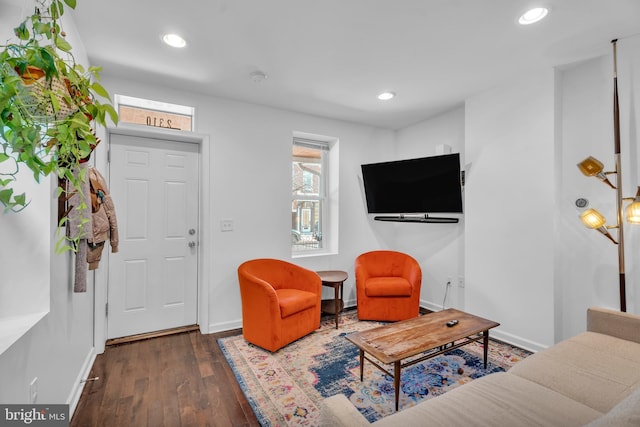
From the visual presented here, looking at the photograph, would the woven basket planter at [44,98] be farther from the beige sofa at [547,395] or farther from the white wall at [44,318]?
the beige sofa at [547,395]

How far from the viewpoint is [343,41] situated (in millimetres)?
2248

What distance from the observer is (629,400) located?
856 mm

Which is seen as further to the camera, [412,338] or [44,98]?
[412,338]

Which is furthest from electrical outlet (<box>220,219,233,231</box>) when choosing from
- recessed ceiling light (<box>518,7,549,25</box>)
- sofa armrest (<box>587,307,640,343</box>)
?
sofa armrest (<box>587,307,640,343</box>)

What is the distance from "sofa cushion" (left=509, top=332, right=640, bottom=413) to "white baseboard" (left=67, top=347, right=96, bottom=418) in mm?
2623

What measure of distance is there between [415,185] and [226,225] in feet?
7.39

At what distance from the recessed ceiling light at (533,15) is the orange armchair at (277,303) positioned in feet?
8.62

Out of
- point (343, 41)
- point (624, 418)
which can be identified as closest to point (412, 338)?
point (624, 418)

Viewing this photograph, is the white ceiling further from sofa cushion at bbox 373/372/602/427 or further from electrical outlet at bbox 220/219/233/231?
sofa cushion at bbox 373/372/602/427

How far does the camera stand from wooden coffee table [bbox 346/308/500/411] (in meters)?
1.87

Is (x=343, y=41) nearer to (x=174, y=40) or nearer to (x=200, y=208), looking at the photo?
(x=174, y=40)

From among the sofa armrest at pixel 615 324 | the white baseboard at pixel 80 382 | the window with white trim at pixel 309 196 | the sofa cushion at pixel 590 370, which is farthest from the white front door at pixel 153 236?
the sofa armrest at pixel 615 324

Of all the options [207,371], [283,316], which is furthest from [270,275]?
[207,371]

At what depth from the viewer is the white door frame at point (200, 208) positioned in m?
2.78
